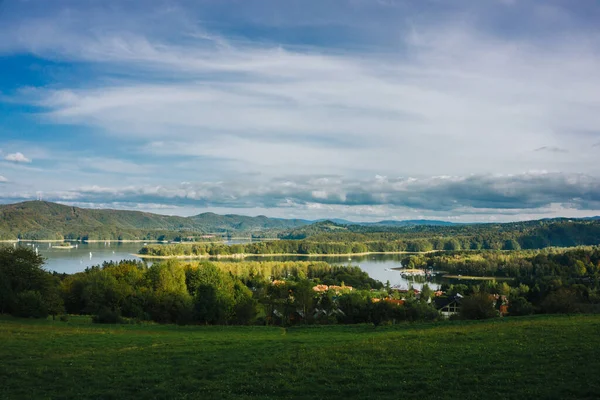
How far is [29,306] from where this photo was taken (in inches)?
1196

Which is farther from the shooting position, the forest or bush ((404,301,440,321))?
bush ((404,301,440,321))

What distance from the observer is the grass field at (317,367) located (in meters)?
10.9

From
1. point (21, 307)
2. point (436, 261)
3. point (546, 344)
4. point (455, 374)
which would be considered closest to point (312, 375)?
point (455, 374)

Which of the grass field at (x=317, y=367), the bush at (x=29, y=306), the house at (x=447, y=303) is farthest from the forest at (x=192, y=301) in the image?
the grass field at (x=317, y=367)

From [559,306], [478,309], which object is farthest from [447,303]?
[478,309]

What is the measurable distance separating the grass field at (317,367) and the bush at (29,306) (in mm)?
13122

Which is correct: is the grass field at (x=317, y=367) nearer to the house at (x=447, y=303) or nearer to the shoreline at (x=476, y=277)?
the house at (x=447, y=303)

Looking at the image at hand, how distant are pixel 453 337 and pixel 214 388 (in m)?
10.3

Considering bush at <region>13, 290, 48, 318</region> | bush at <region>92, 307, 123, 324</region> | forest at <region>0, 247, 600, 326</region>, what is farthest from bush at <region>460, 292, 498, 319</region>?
bush at <region>13, 290, 48, 318</region>

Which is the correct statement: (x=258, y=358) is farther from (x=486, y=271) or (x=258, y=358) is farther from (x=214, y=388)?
(x=486, y=271)

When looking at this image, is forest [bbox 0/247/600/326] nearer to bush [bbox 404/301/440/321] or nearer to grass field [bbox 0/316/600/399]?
bush [bbox 404/301/440/321]

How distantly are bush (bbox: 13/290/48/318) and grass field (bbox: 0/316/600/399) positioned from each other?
1312cm

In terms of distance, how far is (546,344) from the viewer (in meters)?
15.1

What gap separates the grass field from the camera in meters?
10.9
